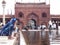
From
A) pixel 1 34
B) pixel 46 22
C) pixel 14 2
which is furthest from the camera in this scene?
pixel 14 2

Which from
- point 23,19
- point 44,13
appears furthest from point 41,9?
point 23,19

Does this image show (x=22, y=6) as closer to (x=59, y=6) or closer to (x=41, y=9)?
(x=41, y=9)

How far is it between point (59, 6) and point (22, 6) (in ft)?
25.4

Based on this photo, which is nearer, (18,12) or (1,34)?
(1,34)

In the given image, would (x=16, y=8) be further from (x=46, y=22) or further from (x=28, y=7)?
(x=46, y=22)

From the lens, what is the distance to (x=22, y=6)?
167 ft

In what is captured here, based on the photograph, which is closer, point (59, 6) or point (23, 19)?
point (23, 19)

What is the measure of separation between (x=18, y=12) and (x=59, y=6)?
8.69 metres

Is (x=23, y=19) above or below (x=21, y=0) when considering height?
below

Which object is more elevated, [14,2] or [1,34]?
[14,2]

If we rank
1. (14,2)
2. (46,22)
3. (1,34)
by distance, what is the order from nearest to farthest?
(1,34) → (46,22) → (14,2)

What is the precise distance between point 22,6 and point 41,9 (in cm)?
372

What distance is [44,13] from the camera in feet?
167

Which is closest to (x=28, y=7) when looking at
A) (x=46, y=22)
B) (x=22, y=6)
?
(x=22, y=6)
